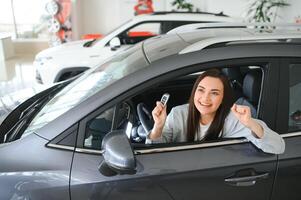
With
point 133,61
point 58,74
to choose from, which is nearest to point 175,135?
point 133,61

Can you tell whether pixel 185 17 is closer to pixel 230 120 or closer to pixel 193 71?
pixel 230 120

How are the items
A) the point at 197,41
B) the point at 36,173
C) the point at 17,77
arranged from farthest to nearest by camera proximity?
1. the point at 17,77
2. the point at 197,41
3. the point at 36,173

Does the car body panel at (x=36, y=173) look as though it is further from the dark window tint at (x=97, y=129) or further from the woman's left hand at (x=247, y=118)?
the woman's left hand at (x=247, y=118)

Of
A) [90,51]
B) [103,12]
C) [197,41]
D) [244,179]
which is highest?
[197,41]

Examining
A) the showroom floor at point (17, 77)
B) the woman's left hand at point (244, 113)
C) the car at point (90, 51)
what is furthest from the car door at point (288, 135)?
the car at point (90, 51)

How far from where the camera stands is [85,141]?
1591 millimetres

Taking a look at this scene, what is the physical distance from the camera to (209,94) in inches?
67.3

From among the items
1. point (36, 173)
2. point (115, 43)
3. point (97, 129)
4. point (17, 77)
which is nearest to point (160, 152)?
point (97, 129)

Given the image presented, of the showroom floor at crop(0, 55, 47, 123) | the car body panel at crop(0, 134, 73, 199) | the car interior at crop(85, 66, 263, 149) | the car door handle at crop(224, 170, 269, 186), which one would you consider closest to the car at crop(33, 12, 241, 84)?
the showroom floor at crop(0, 55, 47, 123)

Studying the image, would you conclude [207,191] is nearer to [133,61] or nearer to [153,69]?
[153,69]

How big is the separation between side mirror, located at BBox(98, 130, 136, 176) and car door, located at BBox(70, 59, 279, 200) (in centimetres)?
7

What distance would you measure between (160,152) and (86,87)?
0.69m

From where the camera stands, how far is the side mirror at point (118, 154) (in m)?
1.43

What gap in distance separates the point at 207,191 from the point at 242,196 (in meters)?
0.19
